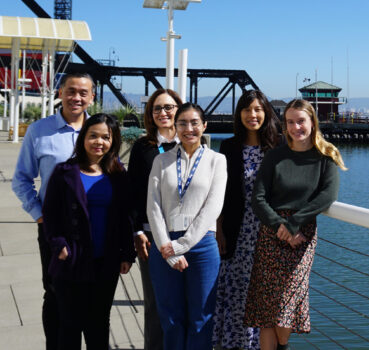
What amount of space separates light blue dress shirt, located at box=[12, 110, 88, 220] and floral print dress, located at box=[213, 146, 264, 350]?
910mm

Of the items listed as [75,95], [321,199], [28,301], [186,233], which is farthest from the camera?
[28,301]

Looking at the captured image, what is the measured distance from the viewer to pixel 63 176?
8.45ft

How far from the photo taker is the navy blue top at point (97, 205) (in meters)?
2.59

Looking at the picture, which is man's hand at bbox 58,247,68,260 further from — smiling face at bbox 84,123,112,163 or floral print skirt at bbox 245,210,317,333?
floral print skirt at bbox 245,210,317,333

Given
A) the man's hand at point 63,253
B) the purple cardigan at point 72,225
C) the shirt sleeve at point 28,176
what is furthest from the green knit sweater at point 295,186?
the shirt sleeve at point 28,176

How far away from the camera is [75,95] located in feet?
9.24

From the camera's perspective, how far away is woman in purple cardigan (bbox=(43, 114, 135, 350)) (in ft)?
8.39

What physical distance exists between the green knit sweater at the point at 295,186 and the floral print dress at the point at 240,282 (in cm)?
24

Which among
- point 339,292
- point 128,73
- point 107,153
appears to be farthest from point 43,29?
point 128,73

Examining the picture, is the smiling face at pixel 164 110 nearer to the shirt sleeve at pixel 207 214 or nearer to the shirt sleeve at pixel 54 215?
the shirt sleeve at pixel 207 214

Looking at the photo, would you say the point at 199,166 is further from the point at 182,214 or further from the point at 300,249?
the point at 300,249

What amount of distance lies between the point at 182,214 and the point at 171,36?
4.48 metres

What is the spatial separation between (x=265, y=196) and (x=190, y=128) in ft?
1.57

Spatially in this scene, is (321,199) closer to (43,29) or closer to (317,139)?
(317,139)
